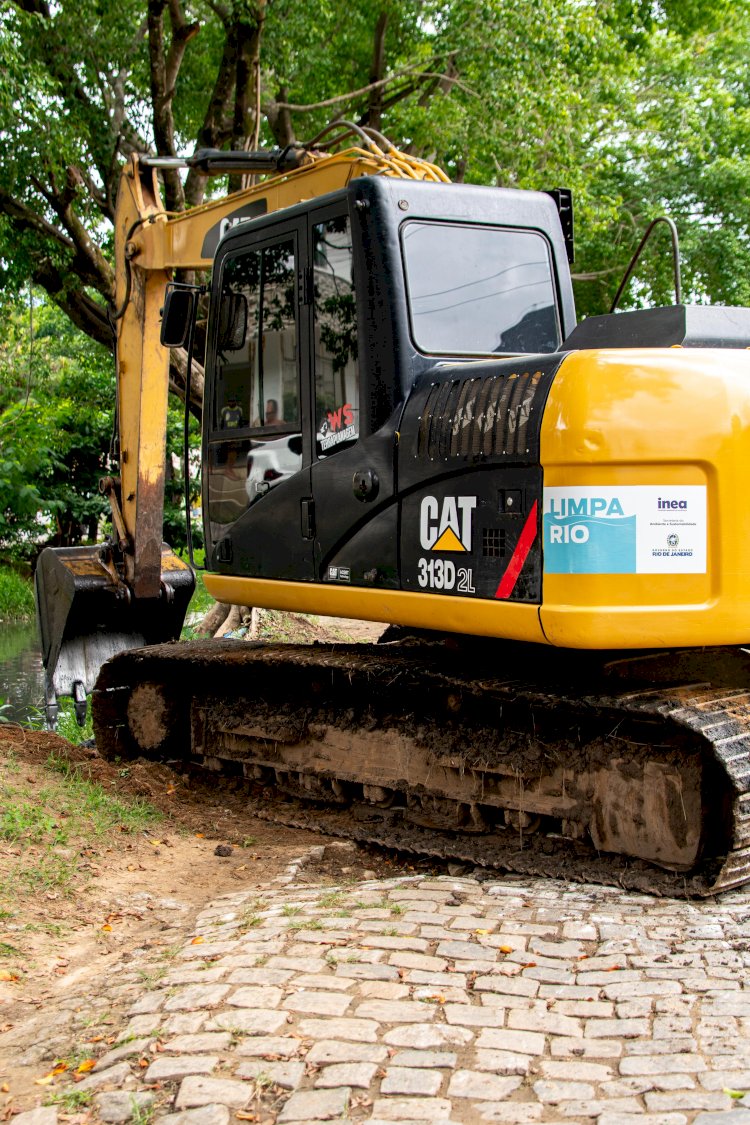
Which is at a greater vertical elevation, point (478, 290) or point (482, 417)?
point (478, 290)

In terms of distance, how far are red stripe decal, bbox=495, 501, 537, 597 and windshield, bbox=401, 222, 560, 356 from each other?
3.91ft

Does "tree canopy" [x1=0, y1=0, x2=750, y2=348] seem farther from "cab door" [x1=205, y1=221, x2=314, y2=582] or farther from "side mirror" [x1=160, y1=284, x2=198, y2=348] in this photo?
"cab door" [x1=205, y1=221, x2=314, y2=582]

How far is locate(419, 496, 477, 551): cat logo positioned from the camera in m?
4.96

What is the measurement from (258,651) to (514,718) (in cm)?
190

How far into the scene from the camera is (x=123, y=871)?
5547mm

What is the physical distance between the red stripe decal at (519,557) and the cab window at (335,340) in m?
1.19

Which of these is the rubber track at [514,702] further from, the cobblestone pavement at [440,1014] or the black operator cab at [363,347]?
the black operator cab at [363,347]

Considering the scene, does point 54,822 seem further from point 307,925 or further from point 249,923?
point 307,925

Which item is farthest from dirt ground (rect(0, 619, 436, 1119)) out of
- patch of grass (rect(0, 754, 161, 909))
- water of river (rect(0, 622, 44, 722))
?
water of river (rect(0, 622, 44, 722))

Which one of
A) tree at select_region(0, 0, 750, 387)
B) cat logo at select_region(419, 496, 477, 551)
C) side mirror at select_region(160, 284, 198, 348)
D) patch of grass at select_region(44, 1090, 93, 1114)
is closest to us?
patch of grass at select_region(44, 1090, 93, 1114)

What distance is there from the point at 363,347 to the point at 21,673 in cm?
836

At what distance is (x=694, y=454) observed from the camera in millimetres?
4453

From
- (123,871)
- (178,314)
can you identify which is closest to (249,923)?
(123,871)

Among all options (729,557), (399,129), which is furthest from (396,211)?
(399,129)
